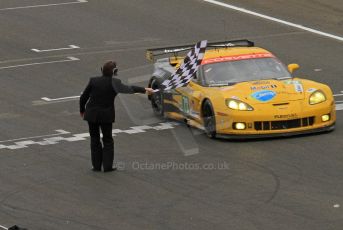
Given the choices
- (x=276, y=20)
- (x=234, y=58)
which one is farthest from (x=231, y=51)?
(x=276, y=20)

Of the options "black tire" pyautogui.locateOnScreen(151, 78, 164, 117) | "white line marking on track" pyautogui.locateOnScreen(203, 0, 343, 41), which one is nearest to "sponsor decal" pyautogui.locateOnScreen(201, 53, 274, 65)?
"black tire" pyautogui.locateOnScreen(151, 78, 164, 117)

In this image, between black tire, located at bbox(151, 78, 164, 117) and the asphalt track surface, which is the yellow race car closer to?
black tire, located at bbox(151, 78, 164, 117)

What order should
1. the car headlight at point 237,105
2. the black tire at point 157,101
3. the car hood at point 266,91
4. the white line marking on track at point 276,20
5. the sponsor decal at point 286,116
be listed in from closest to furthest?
the sponsor decal at point 286,116 < the car headlight at point 237,105 < the car hood at point 266,91 < the black tire at point 157,101 < the white line marking on track at point 276,20

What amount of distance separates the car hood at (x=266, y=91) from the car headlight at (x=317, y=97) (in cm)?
14

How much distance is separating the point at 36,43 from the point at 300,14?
22.0 ft

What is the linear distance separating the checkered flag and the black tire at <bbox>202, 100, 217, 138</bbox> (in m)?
0.46

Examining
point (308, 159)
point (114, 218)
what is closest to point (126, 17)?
point (308, 159)

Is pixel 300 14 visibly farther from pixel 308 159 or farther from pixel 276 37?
pixel 308 159

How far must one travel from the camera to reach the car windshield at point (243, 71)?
17875 millimetres

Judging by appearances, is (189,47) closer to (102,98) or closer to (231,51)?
(231,51)

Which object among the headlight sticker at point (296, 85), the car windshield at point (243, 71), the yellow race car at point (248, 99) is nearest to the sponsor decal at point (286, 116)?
the yellow race car at point (248, 99)

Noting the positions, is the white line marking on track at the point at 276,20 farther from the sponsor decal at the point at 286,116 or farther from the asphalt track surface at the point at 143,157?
the sponsor decal at the point at 286,116

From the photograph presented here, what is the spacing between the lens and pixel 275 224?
12.5 m

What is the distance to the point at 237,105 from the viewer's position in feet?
55.4
